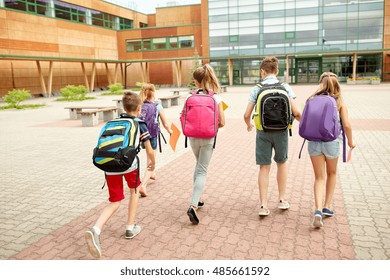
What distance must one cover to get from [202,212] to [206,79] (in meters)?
1.70

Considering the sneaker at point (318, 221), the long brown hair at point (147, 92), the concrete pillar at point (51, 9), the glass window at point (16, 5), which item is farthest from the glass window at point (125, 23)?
the sneaker at point (318, 221)

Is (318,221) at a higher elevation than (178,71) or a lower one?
lower

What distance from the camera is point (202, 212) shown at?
4742 millimetres

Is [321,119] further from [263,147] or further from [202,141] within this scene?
[202,141]

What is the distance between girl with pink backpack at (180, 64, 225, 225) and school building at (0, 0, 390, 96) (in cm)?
3142

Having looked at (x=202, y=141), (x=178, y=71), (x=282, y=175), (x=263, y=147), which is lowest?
(x=282, y=175)

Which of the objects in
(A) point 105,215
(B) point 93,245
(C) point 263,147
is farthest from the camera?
(C) point 263,147

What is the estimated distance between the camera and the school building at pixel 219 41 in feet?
116

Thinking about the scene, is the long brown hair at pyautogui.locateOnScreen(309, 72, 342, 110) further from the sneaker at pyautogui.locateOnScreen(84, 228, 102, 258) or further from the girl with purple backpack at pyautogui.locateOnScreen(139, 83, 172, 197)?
the sneaker at pyautogui.locateOnScreen(84, 228, 102, 258)

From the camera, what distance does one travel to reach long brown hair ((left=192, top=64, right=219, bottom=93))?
4.21 meters

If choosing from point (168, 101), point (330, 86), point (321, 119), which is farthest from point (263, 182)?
point (168, 101)

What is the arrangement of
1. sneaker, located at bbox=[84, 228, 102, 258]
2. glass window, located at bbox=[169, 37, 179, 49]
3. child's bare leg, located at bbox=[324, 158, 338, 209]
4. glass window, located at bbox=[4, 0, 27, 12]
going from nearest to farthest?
sneaker, located at bbox=[84, 228, 102, 258] < child's bare leg, located at bbox=[324, 158, 338, 209] < glass window, located at bbox=[4, 0, 27, 12] < glass window, located at bbox=[169, 37, 179, 49]

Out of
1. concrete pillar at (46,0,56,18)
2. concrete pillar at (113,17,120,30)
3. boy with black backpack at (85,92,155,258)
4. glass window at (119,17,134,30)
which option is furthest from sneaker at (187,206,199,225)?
glass window at (119,17,134,30)

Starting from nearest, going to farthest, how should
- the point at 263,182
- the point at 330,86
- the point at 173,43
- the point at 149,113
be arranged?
the point at 330,86 < the point at 263,182 < the point at 149,113 < the point at 173,43
